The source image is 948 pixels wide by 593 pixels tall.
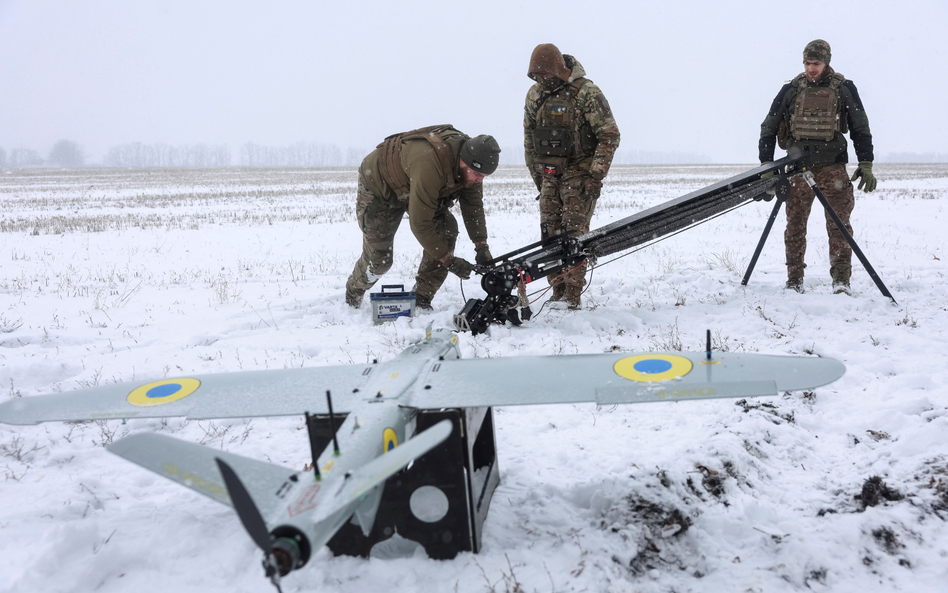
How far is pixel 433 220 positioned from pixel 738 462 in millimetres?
4130

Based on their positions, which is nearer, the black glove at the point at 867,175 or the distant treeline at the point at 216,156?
the black glove at the point at 867,175

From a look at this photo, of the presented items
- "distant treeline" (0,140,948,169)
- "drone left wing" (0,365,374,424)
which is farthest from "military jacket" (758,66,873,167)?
"distant treeline" (0,140,948,169)

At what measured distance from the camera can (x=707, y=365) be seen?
2951mm

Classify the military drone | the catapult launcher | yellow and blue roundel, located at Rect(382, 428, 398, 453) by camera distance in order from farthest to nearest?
the catapult launcher, yellow and blue roundel, located at Rect(382, 428, 398, 453), the military drone

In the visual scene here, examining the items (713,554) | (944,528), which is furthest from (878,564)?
(713,554)

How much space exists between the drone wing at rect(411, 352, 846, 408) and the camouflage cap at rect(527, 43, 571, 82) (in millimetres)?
4172

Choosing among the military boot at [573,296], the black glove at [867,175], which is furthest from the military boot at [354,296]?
the black glove at [867,175]

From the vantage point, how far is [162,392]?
3270 millimetres

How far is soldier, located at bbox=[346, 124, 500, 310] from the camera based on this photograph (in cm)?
592

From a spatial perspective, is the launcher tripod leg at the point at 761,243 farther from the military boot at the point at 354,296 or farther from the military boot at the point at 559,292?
the military boot at the point at 354,296

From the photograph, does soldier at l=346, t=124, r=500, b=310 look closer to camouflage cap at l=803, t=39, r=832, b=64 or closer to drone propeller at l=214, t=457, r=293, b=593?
camouflage cap at l=803, t=39, r=832, b=64

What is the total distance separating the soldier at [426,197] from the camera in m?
5.92

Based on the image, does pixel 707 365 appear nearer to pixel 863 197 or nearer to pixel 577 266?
pixel 577 266

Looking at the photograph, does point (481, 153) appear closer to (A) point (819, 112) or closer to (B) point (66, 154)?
(A) point (819, 112)
